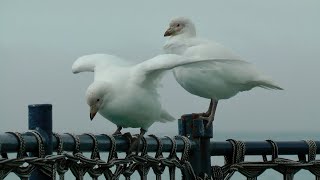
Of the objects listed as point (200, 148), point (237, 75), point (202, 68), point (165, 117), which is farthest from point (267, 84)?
point (200, 148)

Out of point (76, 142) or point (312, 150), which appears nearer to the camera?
point (76, 142)

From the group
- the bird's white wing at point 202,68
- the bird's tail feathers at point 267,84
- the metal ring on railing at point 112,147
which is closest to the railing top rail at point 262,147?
the bird's white wing at point 202,68

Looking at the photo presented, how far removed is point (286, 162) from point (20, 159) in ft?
6.66

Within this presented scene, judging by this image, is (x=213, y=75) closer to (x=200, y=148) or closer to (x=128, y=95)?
(x=128, y=95)

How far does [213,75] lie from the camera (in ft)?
22.4

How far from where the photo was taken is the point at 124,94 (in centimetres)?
525

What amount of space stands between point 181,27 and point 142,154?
3920mm

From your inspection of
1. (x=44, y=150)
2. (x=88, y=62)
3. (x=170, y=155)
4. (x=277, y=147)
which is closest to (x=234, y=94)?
(x=88, y=62)

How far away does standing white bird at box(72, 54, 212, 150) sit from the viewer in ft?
16.8

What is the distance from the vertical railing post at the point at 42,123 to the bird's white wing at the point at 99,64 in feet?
6.50

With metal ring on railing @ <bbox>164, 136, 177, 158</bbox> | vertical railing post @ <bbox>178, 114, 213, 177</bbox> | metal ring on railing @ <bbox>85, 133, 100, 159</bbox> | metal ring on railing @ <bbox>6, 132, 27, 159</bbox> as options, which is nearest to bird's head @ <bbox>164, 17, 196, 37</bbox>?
vertical railing post @ <bbox>178, 114, 213, 177</bbox>

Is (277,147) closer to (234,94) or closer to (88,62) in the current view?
(88,62)

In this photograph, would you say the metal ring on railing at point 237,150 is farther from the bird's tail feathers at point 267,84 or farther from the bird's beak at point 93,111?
the bird's tail feathers at point 267,84

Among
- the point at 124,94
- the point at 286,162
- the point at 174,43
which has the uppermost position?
the point at 174,43
